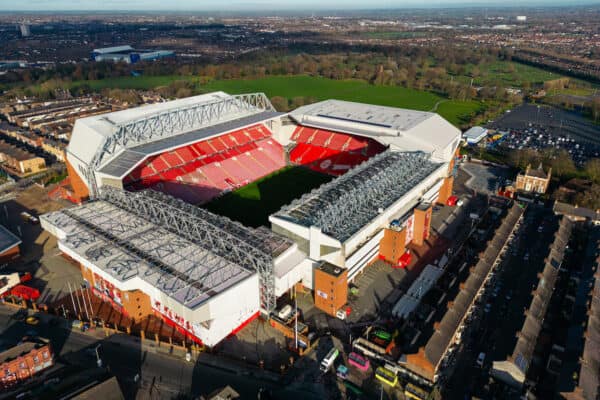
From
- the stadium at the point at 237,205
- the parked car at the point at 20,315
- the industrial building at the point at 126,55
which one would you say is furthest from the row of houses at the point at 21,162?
the industrial building at the point at 126,55

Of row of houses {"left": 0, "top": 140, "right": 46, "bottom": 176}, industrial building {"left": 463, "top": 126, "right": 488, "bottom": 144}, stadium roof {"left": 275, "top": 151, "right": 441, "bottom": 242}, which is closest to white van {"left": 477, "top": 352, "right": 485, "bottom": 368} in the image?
stadium roof {"left": 275, "top": 151, "right": 441, "bottom": 242}

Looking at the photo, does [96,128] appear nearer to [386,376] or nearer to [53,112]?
[386,376]

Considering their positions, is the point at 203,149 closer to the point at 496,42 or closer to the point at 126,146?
the point at 126,146

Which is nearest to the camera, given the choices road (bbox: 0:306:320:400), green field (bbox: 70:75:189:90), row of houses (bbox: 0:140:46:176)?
road (bbox: 0:306:320:400)

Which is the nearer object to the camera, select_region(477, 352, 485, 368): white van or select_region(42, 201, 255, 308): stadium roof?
select_region(477, 352, 485, 368): white van

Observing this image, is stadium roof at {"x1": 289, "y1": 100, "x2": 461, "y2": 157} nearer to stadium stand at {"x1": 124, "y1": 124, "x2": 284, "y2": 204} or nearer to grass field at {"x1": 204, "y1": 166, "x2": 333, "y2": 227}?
stadium stand at {"x1": 124, "y1": 124, "x2": 284, "y2": 204}
